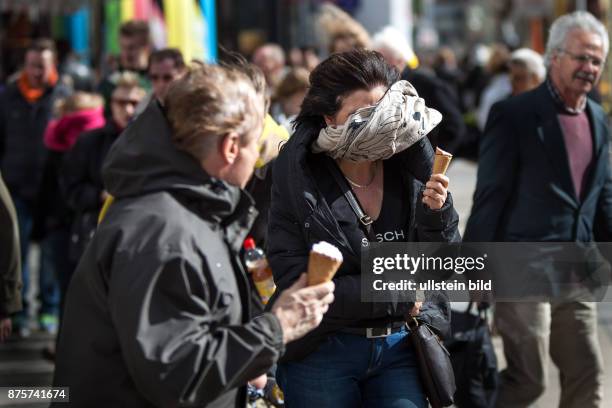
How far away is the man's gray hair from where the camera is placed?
5371 mm

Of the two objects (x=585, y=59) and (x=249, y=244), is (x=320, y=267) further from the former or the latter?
(x=585, y=59)

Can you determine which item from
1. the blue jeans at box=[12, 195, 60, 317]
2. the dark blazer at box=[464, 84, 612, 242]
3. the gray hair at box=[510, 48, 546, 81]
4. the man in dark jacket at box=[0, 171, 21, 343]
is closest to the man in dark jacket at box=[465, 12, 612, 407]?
the dark blazer at box=[464, 84, 612, 242]

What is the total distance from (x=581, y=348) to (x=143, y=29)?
4.99 m

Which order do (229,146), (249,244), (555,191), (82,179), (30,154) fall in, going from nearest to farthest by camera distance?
(229,146), (249,244), (555,191), (82,179), (30,154)

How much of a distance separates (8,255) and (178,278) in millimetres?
2030

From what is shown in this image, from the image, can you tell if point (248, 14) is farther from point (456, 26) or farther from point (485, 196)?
point (456, 26)

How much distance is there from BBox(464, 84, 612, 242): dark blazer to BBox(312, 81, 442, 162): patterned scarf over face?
155 centimetres

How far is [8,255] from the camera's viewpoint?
4633 millimetres

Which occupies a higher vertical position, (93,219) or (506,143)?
(506,143)

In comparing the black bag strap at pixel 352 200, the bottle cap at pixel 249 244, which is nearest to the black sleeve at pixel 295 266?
the black bag strap at pixel 352 200

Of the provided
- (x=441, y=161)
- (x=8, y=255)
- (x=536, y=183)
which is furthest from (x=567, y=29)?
(x=8, y=255)

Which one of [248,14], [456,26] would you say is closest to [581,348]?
[248,14]

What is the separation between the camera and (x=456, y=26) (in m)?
134

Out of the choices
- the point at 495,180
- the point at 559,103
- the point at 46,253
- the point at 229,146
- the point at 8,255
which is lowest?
the point at 46,253
